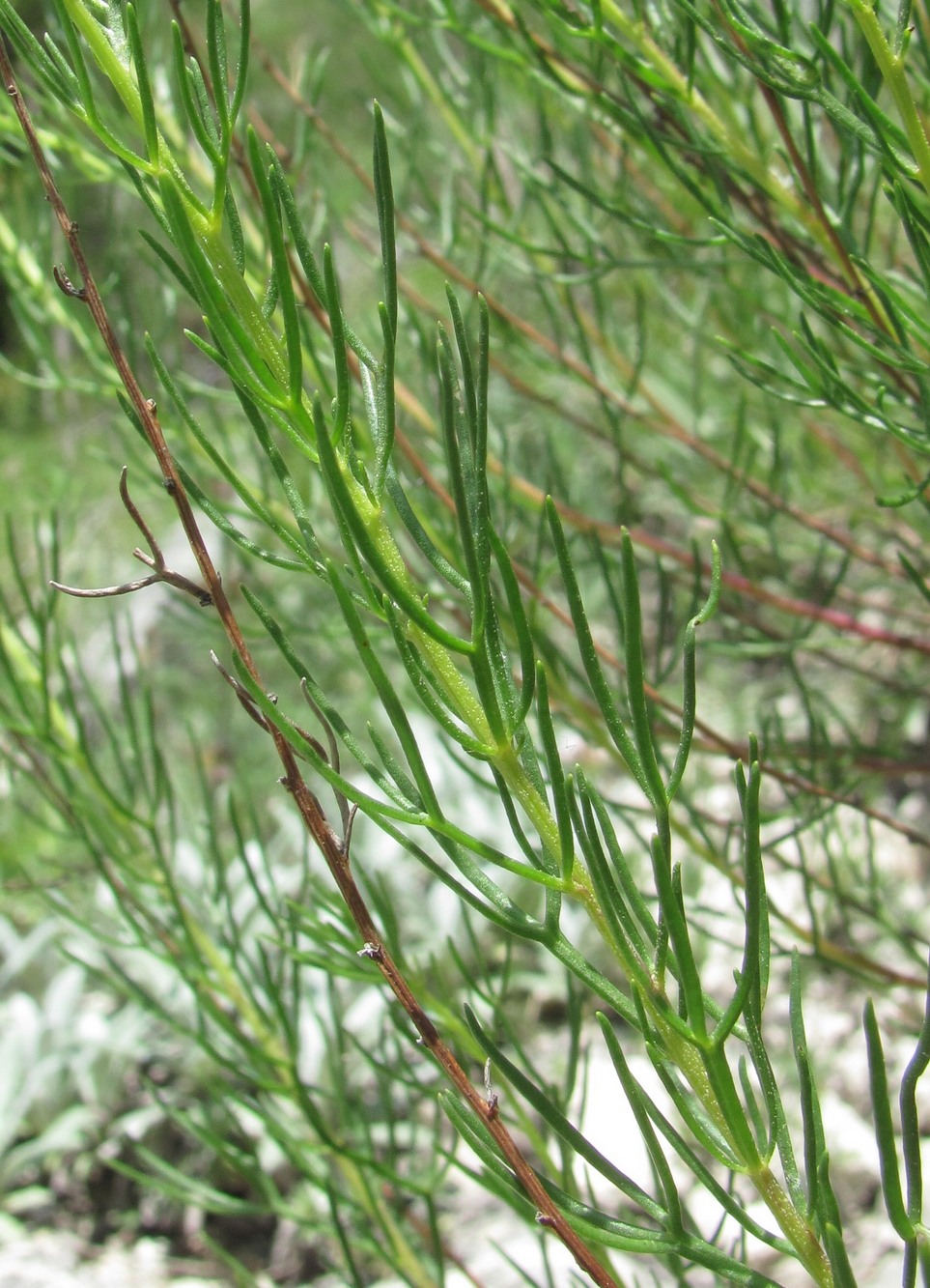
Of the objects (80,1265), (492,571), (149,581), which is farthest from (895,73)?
(80,1265)

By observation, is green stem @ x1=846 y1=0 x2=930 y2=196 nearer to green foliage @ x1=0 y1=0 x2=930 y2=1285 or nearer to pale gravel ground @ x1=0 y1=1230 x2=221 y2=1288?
green foliage @ x1=0 y1=0 x2=930 y2=1285

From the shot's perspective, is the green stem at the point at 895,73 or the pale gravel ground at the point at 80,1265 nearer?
the green stem at the point at 895,73

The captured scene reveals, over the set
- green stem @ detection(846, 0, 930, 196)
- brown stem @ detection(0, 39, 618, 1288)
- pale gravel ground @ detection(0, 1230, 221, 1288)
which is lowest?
pale gravel ground @ detection(0, 1230, 221, 1288)

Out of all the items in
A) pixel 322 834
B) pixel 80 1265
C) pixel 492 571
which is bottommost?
pixel 80 1265

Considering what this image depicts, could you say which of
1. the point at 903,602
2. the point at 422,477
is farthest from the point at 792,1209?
the point at 903,602

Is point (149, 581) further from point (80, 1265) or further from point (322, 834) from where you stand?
point (80, 1265)

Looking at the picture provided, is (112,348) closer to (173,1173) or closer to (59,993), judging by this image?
(173,1173)

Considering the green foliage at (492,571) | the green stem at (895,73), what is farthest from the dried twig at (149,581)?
the green stem at (895,73)

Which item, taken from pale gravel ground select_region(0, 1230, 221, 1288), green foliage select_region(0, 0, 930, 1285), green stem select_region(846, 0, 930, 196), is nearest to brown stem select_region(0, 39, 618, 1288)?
green foliage select_region(0, 0, 930, 1285)

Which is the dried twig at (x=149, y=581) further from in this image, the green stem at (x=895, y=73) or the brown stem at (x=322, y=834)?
the green stem at (x=895, y=73)

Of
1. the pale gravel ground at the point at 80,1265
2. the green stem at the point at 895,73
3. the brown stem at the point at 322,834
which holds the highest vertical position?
the green stem at the point at 895,73

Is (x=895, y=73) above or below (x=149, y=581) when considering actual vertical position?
above
